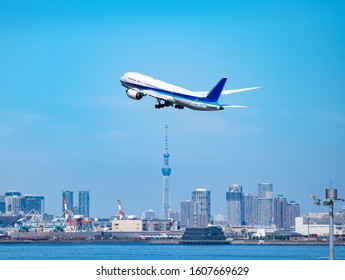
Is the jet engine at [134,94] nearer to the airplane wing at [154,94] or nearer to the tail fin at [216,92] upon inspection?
the airplane wing at [154,94]

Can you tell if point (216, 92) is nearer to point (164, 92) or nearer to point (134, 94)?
point (164, 92)

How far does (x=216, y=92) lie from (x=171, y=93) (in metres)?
4.01

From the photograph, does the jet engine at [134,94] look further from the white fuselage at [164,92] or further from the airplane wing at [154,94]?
the airplane wing at [154,94]

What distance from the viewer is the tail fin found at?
85.1 m

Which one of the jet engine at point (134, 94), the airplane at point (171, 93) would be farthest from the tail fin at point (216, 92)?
the jet engine at point (134, 94)

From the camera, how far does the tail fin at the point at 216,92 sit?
279 feet

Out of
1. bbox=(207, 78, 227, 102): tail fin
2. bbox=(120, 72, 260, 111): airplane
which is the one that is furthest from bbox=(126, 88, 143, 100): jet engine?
bbox=(207, 78, 227, 102): tail fin

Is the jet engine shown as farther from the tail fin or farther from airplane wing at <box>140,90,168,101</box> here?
the tail fin

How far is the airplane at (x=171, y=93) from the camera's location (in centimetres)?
8325

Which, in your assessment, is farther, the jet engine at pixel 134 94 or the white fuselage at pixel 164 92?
the jet engine at pixel 134 94
